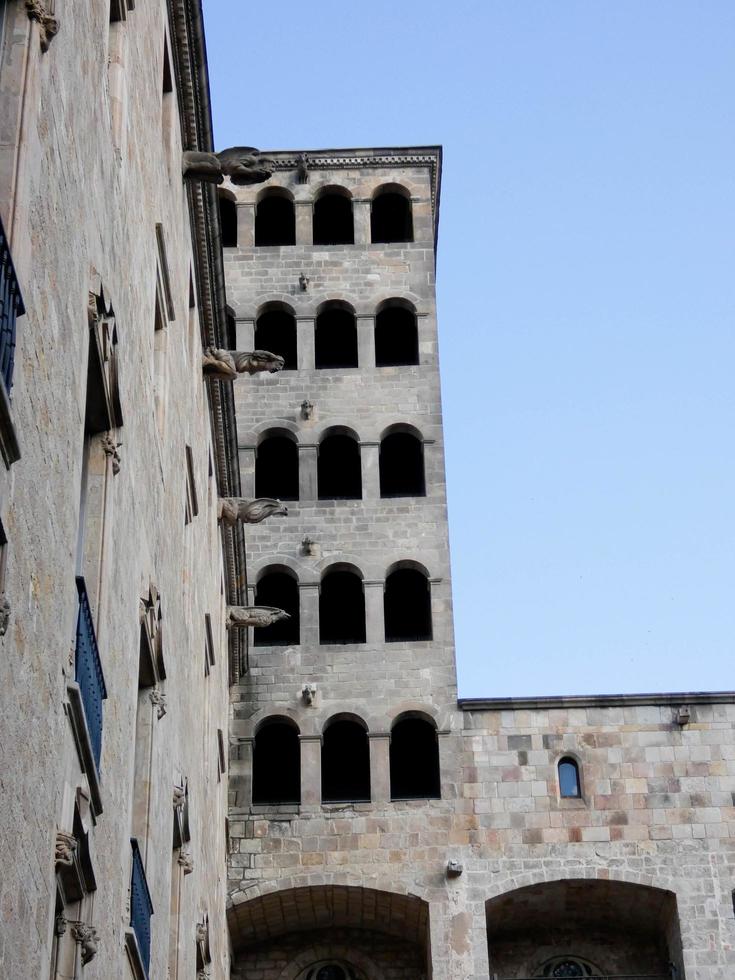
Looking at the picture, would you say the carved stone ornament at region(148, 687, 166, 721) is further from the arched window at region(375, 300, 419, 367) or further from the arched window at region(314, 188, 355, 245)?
the arched window at region(314, 188, 355, 245)

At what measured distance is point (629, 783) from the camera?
29.6 meters

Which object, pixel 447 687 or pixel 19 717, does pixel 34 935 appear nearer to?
pixel 19 717

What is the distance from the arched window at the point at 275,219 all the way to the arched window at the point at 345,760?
32.7 ft

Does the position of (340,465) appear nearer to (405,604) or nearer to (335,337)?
(335,337)

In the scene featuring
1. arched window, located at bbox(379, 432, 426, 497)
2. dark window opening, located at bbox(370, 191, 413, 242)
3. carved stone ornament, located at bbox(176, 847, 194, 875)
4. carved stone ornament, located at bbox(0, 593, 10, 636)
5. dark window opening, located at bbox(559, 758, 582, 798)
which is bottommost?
carved stone ornament, located at bbox(0, 593, 10, 636)

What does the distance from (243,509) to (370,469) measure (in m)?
6.80

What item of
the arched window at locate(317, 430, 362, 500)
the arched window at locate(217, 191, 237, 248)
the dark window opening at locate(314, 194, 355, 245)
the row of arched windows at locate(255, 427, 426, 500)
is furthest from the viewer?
the dark window opening at locate(314, 194, 355, 245)

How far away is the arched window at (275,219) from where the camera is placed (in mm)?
36406

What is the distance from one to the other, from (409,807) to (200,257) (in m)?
11.0

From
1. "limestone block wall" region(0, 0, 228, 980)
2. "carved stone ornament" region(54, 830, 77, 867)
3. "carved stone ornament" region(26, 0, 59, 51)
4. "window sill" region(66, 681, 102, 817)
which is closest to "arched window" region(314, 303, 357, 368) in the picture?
"limestone block wall" region(0, 0, 228, 980)

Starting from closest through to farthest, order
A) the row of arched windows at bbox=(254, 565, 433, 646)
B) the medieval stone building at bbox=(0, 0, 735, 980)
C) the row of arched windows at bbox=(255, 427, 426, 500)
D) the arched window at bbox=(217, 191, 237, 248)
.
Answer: the medieval stone building at bbox=(0, 0, 735, 980)
the row of arched windows at bbox=(254, 565, 433, 646)
the row of arched windows at bbox=(255, 427, 426, 500)
the arched window at bbox=(217, 191, 237, 248)

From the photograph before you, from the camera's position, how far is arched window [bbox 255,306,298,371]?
35.2 metres

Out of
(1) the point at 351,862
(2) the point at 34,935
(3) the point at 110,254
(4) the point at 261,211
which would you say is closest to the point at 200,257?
(3) the point at 110,254

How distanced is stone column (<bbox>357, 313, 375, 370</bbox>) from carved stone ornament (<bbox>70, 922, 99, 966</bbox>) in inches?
917
